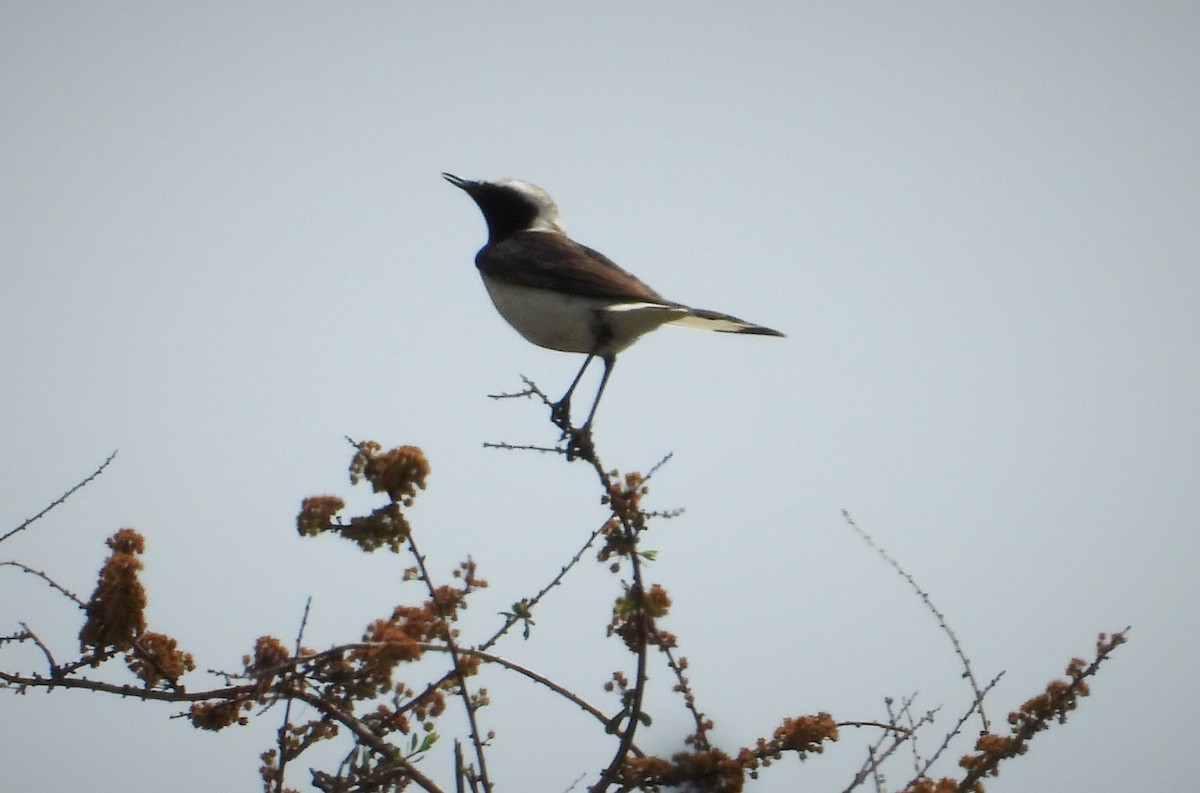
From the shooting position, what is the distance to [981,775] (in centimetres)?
376

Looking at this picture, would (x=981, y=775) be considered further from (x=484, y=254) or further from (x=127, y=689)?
(x=484, y=254)

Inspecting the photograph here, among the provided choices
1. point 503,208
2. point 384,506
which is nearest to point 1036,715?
point 384,506

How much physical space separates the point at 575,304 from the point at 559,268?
0.41 meters

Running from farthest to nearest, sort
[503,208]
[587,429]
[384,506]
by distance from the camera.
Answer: [503,208]
[587,429]
[384,506]

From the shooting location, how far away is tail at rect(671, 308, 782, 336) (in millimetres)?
5797

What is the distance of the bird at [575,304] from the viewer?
5.93 metres

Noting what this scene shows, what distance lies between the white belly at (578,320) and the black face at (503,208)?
184 centimetres

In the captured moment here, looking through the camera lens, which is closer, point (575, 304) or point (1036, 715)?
point (1036, 715)

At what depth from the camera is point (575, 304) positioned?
6137 mm

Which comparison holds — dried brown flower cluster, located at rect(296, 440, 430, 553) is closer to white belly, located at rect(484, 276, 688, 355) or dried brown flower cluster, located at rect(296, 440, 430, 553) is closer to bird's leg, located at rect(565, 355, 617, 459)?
bird's leg, located at rect(565, 355, 617, 459)

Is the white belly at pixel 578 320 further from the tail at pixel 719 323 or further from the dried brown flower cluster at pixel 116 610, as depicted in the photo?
the dried brown flower cluster at pixel 116 610

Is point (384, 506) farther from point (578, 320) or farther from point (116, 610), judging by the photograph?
point (578, 320)

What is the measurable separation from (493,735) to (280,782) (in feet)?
2.39

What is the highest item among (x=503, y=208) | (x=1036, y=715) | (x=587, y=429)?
(x=503, y=208)
